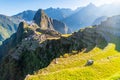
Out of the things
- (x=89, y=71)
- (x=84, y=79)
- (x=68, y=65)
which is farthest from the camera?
(x=68, y=65)

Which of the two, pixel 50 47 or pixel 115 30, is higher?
pixel 115 30

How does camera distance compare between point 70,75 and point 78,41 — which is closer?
point 70,75

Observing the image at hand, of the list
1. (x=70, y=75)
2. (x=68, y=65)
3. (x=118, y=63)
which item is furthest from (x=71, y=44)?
(x=70, y=75)

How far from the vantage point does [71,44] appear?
166375 millimetres

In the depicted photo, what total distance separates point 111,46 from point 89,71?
176 ft

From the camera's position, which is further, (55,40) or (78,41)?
(55,40)

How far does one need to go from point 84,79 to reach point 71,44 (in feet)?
369

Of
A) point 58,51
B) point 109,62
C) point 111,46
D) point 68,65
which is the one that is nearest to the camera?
point 109,62

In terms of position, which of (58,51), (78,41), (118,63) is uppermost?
(118,63)

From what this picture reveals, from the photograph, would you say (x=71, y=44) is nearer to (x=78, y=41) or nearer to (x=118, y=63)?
(x=78, y=41)

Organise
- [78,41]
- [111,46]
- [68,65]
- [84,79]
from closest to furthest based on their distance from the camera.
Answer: [84,79] → [68,65] → [111,46] → [78,41]

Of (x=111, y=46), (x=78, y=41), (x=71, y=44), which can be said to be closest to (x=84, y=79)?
(x=111, y=46)

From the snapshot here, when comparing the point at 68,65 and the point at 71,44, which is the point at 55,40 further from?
the point at 68,65

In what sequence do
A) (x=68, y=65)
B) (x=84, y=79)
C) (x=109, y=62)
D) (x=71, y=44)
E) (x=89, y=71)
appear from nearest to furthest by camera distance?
(x=84, y=79), (x=89, y=71), (x=109, y=62), (x=68, y=65), (x=71, y=44)
